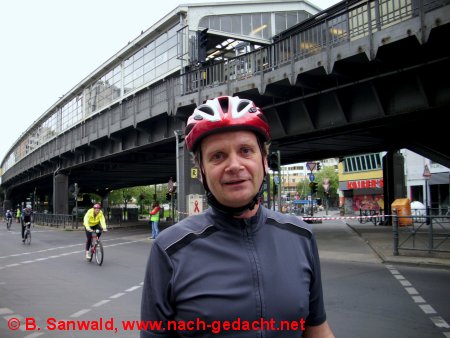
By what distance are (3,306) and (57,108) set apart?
145 ft

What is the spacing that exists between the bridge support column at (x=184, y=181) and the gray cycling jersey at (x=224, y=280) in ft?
62.2

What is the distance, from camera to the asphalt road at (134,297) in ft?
18.9

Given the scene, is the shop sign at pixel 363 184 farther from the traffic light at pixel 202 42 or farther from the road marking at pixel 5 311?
Result: the road marking at pixel 5 311

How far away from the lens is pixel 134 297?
7.86 meters

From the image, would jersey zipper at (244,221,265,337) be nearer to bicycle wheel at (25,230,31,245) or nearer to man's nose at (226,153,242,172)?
man's nose at (226,153,242,172)

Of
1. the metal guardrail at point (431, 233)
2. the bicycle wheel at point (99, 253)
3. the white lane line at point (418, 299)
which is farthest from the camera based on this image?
the bicycle wheel at point (99, 253)

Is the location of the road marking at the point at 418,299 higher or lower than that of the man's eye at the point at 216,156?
lower

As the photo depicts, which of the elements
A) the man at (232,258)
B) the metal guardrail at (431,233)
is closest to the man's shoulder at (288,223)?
the man at (232,258)

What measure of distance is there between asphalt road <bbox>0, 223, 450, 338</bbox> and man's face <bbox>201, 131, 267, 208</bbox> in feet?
14.0

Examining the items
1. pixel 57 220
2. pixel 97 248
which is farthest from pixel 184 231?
pixel 57 220

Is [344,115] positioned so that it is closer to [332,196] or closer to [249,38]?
[249,38]

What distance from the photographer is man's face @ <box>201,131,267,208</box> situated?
1.81 m

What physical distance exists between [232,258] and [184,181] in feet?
63.4

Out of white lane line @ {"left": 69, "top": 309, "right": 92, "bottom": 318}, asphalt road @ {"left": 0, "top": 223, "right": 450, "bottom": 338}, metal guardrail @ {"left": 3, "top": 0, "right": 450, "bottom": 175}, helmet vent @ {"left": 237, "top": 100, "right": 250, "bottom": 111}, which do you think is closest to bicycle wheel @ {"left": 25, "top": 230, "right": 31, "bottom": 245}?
asphalt road @ {"left": 0, "top": 223, "right": 450, "bottom": 338}
